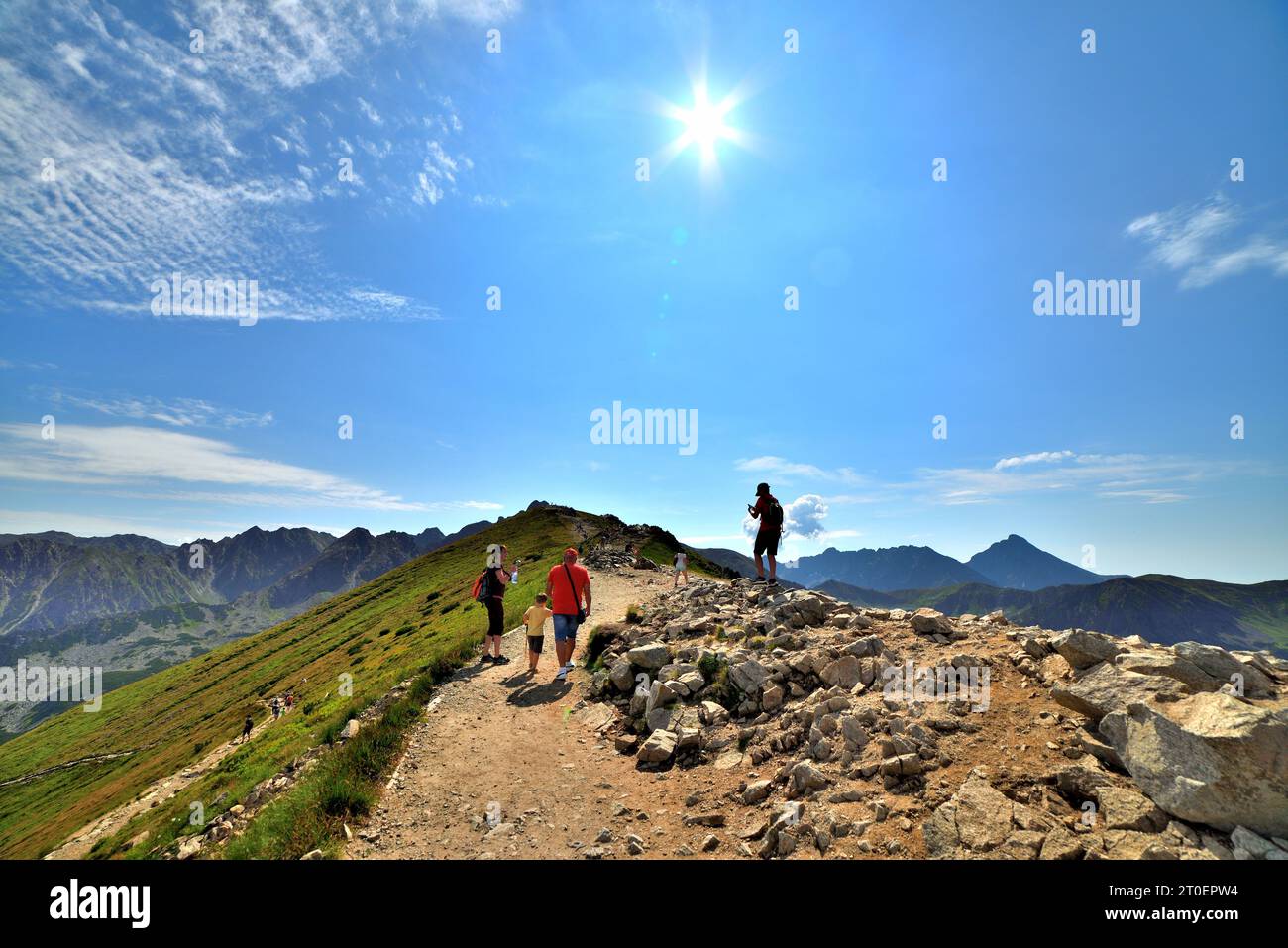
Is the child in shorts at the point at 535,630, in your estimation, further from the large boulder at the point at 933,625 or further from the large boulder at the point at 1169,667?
the large boulder at the point at 1169,667

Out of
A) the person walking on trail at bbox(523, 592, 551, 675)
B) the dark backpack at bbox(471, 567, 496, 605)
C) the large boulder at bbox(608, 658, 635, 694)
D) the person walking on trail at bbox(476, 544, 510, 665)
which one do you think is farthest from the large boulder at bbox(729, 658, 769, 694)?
the dark backpack at bbox(471, 567, 496, 605)

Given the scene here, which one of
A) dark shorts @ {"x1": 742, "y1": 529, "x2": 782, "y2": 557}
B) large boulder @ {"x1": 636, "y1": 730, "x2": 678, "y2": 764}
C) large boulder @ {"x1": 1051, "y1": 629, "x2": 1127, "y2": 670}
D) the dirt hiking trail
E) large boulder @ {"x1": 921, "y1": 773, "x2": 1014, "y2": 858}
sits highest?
dark shorts @ {"x1": 742, "y1": 529, "x2": 782, "y2": 557}

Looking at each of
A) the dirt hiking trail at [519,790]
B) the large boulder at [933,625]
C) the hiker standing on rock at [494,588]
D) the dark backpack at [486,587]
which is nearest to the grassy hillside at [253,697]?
the hiker standing on rock at [494,588]

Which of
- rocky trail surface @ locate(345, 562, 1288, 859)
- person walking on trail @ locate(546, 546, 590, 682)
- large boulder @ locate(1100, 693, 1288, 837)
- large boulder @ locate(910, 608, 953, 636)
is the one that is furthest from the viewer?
person walking on trail @ locate(546, 546, 590, 682)

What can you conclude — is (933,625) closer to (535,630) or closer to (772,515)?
(772,515)

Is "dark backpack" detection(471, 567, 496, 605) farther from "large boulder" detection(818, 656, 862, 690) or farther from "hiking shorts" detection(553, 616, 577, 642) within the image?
"large boulder" detection(818, 656, 862, 690)

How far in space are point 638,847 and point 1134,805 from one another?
6342mm

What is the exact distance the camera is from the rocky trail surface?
5.97 metres

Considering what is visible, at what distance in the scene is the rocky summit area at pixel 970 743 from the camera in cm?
580

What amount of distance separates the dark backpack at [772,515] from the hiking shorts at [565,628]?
8.02 meters

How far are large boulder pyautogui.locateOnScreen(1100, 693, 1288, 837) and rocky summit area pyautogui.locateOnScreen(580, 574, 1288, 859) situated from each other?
0.05 ft

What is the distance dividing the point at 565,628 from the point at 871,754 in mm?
10231

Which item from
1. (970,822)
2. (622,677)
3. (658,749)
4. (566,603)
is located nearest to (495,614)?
(566,603)
